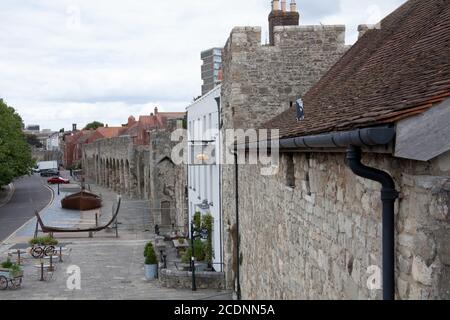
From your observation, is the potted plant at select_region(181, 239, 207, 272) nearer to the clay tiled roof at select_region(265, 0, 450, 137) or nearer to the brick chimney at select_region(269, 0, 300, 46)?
the brick chimney at select_region(269, 0, 300, 46)

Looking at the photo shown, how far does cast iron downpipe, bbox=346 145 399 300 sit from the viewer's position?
4238 mm

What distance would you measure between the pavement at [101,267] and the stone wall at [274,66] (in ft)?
18.4

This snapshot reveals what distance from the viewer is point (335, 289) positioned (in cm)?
613

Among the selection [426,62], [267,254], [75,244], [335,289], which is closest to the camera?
[426,62]

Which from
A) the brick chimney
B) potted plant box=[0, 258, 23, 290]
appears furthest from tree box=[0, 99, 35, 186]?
the brick chimney

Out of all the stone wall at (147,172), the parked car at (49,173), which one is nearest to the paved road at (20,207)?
the stone wall at (147,172)

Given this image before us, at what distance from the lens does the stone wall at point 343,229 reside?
12.3 feet

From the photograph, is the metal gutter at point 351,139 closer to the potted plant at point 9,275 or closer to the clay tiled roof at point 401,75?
the clay tiled roof at point 401,75

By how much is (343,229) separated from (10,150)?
47.9 meters

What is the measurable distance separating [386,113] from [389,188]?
53 centimetres

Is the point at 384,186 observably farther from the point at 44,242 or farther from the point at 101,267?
the point at 44,242

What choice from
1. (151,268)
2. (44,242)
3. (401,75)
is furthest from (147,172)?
(401,75)
